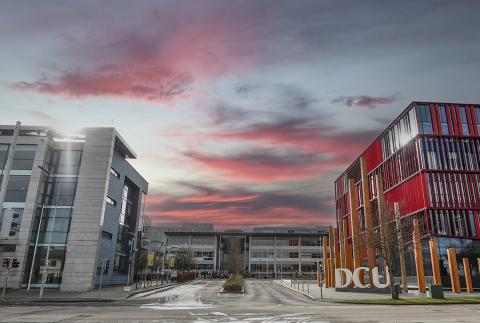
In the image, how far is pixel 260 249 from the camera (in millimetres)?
150375

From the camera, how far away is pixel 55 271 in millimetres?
47250

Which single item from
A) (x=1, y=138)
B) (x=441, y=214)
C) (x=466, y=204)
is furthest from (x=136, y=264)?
(x=466, y=204)

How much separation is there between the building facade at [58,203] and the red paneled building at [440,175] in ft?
128

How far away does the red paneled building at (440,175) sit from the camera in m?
60.7

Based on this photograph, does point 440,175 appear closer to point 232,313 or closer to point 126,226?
point 232,313

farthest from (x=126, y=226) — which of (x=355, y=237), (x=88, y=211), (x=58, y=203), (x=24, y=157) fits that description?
(x=355, y=237)

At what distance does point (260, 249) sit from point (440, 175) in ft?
316

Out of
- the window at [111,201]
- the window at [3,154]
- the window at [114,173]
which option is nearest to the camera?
the window at [3,154]

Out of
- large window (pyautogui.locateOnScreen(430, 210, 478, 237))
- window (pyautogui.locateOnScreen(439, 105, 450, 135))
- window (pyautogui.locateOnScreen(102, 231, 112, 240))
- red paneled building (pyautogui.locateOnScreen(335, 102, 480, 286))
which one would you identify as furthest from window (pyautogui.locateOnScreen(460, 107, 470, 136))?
window (pyautogui.locateOnScreen(102, 231, 112, 240))

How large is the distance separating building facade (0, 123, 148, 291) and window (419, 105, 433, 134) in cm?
5337

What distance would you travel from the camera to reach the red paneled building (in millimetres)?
60719

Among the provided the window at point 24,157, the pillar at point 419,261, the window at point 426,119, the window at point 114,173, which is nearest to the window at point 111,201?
the window at point 114,173

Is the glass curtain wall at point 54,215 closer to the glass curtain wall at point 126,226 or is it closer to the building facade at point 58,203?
the building facade at point 58,203

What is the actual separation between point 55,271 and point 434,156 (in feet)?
209
